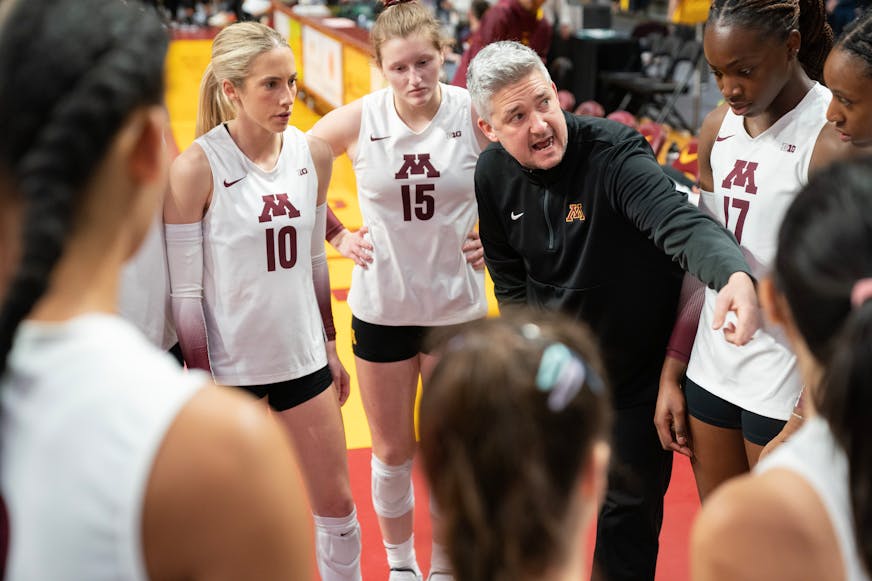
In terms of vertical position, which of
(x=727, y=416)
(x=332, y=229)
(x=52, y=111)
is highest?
(x=52, y=111)

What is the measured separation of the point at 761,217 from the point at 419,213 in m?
1.14

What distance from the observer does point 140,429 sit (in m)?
0.88

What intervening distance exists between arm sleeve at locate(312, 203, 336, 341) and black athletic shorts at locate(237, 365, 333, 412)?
0.24 meters

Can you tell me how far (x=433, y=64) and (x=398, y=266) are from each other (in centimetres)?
68

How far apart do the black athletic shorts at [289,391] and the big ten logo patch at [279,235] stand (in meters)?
0.35

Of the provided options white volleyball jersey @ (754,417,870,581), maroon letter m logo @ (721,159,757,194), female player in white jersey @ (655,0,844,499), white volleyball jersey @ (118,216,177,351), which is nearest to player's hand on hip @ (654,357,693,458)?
female player in white jersey @ (655,0,844,499)

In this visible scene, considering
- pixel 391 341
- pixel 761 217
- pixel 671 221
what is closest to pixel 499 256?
pixel 391 341

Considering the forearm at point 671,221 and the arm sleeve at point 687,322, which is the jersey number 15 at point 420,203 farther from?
the arm sleeve at point 687,322

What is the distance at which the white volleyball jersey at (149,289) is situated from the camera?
264 centimetres

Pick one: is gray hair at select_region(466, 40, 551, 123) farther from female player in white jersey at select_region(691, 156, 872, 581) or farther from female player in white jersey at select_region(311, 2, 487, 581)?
female player in white jersey at select_region(691, 156, 872, 581)

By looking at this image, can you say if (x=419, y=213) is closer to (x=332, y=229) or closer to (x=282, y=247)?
(x=332, y=229)

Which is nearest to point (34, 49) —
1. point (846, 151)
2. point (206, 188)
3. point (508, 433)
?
point (508, 433)

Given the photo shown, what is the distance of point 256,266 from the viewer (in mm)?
2766

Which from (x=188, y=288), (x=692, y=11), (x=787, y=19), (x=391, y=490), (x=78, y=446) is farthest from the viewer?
(x=692, y=11)
